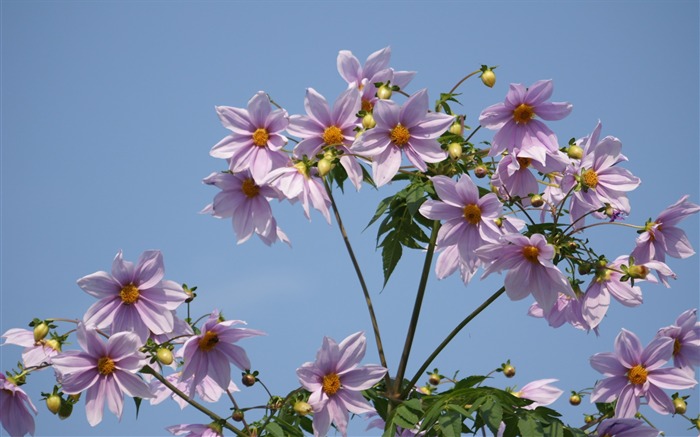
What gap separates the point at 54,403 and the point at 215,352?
771 millimetres

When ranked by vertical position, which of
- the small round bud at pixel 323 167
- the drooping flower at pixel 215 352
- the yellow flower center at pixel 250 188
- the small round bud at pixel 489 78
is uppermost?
the small round bud at pixel 489 78

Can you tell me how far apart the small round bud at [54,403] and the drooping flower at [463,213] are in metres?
1.92

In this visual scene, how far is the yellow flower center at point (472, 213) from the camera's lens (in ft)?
13.7

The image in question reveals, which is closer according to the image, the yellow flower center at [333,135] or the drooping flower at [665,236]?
the yellow flower center at [333,135]

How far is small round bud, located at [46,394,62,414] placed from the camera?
4.09m

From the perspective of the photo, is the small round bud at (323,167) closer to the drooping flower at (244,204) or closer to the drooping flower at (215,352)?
the drooping flower at (244,204)

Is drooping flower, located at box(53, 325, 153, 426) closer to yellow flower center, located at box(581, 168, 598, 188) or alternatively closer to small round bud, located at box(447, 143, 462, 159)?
small round bud, located at box(447, 143, 462, 159)

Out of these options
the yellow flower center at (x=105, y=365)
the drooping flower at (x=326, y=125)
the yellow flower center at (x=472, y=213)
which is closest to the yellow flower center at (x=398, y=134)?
the drooping flower at (x=326, y=125)

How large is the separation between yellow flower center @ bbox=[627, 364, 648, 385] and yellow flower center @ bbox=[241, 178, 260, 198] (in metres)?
2.17

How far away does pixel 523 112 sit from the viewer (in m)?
4.53

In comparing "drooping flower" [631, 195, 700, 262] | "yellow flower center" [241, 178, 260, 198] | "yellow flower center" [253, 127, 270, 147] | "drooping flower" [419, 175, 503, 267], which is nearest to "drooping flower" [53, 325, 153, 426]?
"yellow flower center" [241, 178, 260, 198]

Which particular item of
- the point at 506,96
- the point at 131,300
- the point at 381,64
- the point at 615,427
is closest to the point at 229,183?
the point at 131,300

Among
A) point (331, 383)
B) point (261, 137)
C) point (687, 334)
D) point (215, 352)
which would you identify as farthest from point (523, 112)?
point (215, 352)

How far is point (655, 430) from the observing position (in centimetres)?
459
